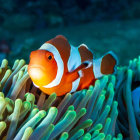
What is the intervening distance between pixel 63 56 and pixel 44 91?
15 centimetres

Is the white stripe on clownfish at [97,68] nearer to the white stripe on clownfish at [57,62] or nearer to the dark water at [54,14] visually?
the white stripe on clownfish at [57,62]

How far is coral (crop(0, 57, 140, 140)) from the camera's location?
613 mm

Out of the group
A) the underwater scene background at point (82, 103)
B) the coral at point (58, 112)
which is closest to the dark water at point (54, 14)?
the underwater scene background at point (82, 103)

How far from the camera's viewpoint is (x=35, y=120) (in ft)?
1.98

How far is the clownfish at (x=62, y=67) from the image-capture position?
77 cm

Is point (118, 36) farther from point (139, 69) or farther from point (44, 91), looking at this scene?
point (44, 91)

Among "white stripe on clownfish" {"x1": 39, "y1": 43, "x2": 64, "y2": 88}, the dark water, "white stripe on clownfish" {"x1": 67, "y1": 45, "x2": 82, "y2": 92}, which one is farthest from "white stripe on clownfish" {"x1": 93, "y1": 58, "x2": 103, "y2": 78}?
the dark water

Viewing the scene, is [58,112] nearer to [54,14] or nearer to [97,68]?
[97,68]

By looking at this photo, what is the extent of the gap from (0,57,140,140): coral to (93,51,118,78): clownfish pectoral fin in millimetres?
52

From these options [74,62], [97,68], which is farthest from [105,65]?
[74,62]

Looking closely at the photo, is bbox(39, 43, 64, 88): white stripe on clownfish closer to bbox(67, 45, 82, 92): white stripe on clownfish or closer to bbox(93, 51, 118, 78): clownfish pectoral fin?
bbox(67, 45, 82, 92): white stripe on clownfish

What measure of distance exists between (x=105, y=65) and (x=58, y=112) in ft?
1.32

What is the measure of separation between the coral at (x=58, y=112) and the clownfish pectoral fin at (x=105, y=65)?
0.05 meters

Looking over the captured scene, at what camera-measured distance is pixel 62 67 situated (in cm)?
85
